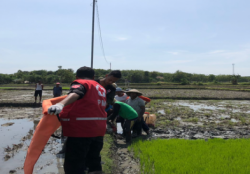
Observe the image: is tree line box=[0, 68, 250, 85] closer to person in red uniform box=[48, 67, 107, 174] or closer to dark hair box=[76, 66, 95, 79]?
dark hair box=[76, 66, 95, 79]

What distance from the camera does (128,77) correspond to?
215 ft

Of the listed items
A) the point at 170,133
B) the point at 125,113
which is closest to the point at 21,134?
the point at 125,113

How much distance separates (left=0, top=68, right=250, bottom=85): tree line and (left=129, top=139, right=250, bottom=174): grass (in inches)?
1765

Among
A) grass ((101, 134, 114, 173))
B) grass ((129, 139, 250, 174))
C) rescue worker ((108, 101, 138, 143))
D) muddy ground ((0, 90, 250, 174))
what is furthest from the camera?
rescue worker ((108, 101, 138, 143))

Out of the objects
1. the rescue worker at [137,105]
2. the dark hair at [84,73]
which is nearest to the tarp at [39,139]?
the dark hair at [84,73]

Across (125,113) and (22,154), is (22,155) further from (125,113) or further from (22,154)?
(125,113)

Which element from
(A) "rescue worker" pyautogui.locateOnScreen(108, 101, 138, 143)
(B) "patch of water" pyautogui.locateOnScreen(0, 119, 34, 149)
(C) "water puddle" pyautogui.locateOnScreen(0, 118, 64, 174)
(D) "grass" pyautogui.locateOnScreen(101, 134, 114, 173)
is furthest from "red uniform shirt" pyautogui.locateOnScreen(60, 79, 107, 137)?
(B) "patch of water" pyautogui.locateOnScreen(0, 119, 34, 149)

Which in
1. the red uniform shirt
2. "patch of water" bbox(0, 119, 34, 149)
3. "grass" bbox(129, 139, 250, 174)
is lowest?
"patch of water" bbox(0, 119, 34, 149)

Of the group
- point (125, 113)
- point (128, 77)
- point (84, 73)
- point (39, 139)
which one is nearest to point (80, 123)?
point (39, 139)

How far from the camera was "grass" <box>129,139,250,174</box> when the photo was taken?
11.0ft

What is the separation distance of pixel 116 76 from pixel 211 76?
88.8 m

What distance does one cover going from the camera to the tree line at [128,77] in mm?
57750

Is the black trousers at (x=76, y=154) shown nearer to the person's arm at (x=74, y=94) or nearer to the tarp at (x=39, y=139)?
the tarp at (x=39, y=139)

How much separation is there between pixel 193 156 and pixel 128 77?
61.8 m
